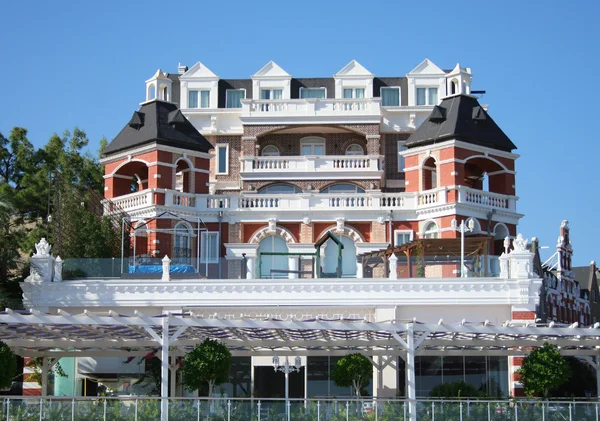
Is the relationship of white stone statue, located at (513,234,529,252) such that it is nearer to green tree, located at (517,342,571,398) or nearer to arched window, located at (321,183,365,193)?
green tree, located at (517,342,571,398)

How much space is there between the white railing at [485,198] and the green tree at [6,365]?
2401 cm

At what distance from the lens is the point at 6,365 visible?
33.1 meters

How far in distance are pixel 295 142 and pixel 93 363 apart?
20.4 meters

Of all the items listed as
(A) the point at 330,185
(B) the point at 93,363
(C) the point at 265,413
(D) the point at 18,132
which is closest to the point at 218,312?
(B) the point at 93,363

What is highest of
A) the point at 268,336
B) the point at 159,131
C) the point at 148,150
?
the point at 159,131

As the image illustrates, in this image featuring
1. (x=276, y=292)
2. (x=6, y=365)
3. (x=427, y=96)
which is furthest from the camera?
(x=427, y=96)

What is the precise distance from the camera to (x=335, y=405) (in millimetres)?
31734

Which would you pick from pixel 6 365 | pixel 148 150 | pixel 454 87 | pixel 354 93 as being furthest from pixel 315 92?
pixel 6 365

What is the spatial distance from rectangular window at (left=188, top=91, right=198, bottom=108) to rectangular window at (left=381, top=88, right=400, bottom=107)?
10236 millimetres

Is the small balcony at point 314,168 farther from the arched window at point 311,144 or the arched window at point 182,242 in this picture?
the arched window at point 182,242

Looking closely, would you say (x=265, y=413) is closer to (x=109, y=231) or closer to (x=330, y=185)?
(x=109, y=231)

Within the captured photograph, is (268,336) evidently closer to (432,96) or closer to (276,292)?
(276,292)

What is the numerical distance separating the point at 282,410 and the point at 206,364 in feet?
8.84

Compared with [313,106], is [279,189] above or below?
below
